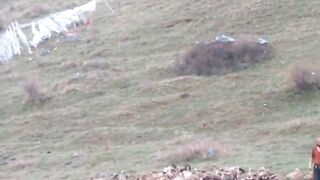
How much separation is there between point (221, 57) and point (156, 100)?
14.1 feet

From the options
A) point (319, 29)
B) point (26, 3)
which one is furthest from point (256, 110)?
point (26, 3)

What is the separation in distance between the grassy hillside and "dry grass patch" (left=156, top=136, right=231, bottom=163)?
0.64ft

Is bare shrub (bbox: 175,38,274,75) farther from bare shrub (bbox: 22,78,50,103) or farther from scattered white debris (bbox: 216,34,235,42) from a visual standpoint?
bare shrub (bbox: 22,78,50,103)

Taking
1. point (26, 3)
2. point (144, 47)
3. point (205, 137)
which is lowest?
point (205, 137)

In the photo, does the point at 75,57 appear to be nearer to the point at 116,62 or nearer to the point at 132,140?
the point at 116,62

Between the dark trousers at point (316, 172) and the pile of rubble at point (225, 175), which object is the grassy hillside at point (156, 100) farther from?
the dark trousers at point (316, 172)

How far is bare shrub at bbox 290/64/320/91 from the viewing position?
29.1m

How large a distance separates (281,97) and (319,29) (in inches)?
298

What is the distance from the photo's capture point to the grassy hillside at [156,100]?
2438cm

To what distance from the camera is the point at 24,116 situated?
31.5 m

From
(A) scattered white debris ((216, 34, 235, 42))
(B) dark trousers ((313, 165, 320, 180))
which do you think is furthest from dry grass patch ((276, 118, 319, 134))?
(A) scattered white debris ((216, 34, 235, 42))

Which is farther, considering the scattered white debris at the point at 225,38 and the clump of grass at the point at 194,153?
the scattered white debris at the point at 225,38

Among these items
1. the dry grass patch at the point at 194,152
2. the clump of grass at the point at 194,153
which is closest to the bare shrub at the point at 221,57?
the dry grass patch at the point at 194,152

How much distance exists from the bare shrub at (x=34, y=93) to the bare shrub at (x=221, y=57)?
4937mm
